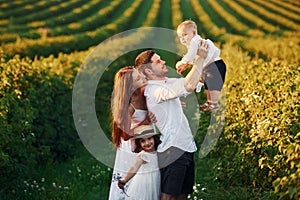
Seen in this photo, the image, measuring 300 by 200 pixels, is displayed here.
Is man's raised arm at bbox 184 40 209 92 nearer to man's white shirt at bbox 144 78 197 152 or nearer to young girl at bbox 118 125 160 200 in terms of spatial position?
man's white shirt at bbox 144 78 197 152

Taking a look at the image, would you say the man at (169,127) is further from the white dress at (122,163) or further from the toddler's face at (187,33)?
the white dress at (122,163)

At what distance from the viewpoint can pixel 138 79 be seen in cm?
423

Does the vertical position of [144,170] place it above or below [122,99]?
below

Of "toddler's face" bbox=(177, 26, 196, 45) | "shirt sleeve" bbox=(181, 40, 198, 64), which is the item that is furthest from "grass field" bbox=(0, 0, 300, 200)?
"toddler's face" bbox=(177, 26, 196, 45)

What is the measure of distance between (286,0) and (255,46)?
366 centimetres

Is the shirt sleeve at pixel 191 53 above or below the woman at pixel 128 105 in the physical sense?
above

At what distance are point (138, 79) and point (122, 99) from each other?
194 mm

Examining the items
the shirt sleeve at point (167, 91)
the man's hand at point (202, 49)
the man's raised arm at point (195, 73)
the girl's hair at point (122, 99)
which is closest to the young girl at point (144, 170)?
the girl's hair at point (122, 99)

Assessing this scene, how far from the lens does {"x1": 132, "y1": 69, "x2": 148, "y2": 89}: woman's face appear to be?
422 cm

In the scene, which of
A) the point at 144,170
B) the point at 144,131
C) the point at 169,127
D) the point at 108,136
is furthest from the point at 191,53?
the point at 108,136

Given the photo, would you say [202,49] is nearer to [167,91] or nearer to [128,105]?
[167,91]

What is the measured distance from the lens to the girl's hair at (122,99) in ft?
13.9

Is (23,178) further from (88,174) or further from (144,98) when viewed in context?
(144,98)

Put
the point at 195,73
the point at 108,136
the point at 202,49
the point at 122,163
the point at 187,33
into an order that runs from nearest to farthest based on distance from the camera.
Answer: the point at 195,73 → the point at 202,49 → the point at 187,33 → the point at 122,163 → the point at 108,136
